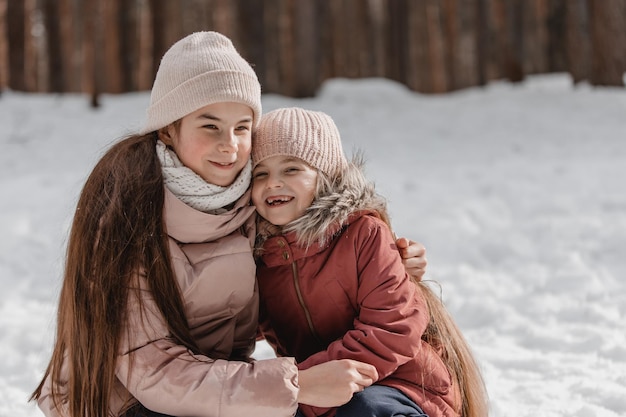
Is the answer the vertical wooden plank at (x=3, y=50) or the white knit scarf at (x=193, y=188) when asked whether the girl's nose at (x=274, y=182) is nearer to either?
the white knit scarf at (x=193, y=188)

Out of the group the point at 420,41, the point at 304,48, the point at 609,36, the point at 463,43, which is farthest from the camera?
the point at 420,41

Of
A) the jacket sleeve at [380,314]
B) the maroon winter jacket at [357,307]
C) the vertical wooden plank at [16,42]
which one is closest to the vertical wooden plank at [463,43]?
the vertical wooden plank at [16,42]

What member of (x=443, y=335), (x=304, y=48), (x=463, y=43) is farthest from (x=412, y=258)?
(x=463, y=43)

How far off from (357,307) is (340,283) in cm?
10

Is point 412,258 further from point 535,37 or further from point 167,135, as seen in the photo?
point 535,37

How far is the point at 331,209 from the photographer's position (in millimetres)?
2318

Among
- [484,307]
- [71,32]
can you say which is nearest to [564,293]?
[484,307]

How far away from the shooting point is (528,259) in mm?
5297

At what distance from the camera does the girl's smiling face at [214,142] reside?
7.50 feet

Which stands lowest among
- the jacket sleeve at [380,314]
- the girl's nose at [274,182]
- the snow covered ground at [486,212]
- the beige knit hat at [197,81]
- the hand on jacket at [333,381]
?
the snow covered ground at [486,212]

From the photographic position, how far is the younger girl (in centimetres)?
221

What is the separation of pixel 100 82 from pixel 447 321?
296 inches

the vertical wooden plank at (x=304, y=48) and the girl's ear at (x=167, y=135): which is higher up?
the girl's ear at (x=167, y=135)

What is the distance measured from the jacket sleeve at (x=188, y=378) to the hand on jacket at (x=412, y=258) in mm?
642
